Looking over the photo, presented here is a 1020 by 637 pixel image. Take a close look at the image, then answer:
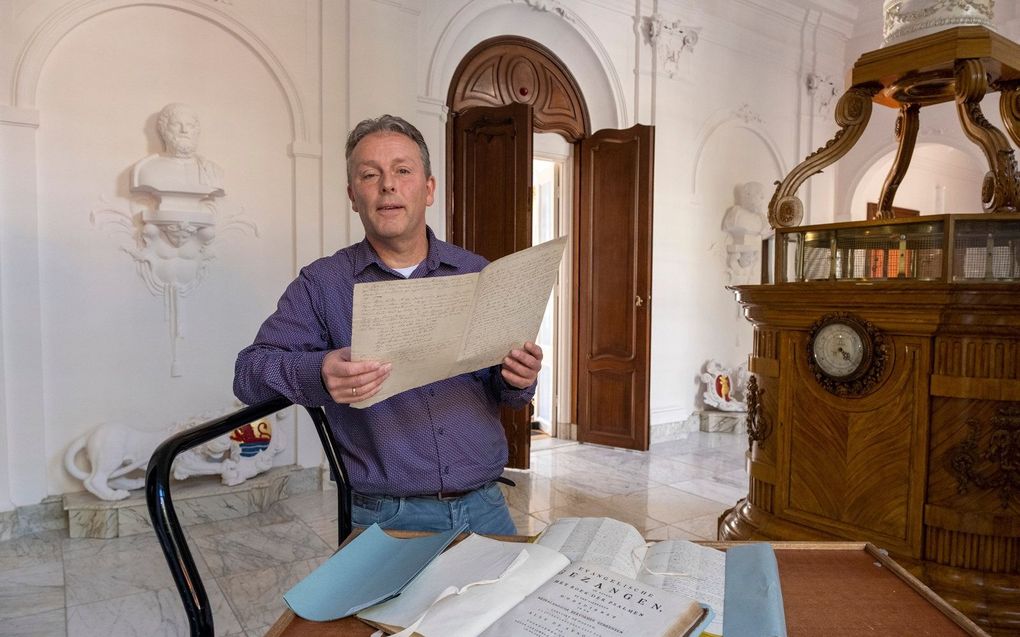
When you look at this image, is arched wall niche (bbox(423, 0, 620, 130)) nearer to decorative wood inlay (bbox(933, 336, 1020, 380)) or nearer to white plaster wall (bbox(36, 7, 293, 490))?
white plaster wall (bbox(36, 7, 293, 490))

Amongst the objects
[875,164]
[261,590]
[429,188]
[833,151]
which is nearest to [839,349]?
[833,151]

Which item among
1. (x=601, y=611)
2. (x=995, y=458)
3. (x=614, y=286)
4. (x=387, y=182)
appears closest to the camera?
(x=601, y=611)

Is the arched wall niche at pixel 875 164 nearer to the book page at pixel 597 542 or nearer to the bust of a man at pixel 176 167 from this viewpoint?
the bust of a man at pixel 176 167

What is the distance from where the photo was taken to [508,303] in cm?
126

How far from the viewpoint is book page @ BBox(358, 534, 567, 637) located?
0.78 m

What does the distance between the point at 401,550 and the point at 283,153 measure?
3862 millimetres

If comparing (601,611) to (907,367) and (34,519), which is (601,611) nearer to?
(907,367)

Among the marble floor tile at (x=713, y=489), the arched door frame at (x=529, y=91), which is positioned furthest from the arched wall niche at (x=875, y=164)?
→ the marble floor tile at (x=713, y=489)

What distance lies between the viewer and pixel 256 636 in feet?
8.38

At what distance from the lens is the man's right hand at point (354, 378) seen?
114 cm

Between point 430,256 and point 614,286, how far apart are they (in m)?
4.44

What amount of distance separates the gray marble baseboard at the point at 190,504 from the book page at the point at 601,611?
10.4 feet

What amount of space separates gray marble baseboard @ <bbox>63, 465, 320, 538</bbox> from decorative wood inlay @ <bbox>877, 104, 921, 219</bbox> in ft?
12.2

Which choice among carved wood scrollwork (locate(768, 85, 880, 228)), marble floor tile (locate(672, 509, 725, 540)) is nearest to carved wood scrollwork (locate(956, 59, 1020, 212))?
carved wood scrollwork (locate(768, 85, 880, 228))
